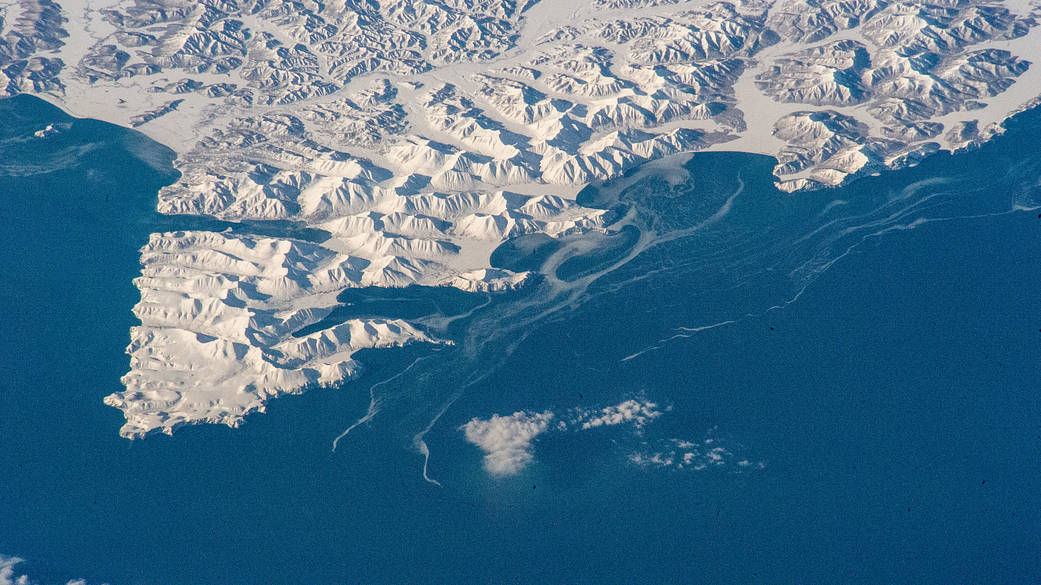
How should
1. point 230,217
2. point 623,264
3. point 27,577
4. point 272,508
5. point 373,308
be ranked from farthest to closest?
point 230,217, point 623,264, point 373,308, point 272,508, point 27,577

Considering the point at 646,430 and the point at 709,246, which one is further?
the point at 709,246

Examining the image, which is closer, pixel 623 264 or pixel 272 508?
pixel 272 508

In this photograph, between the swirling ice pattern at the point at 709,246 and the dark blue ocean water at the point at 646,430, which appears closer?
the dark blue ocean water at the point at 646,430

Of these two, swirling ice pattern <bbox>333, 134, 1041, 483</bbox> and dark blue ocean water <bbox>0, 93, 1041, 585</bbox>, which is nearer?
dark blue ocean water <bbox>0, 93, 1041, 585</bbox>

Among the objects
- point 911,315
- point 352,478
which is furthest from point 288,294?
point 911,315

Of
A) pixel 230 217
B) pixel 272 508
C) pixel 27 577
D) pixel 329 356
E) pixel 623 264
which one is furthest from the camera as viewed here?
pixel 230 217

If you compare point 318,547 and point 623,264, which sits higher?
point 623,264

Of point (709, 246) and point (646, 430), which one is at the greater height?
point (709, 246)

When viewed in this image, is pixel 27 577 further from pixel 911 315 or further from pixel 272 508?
pixel 911 315
